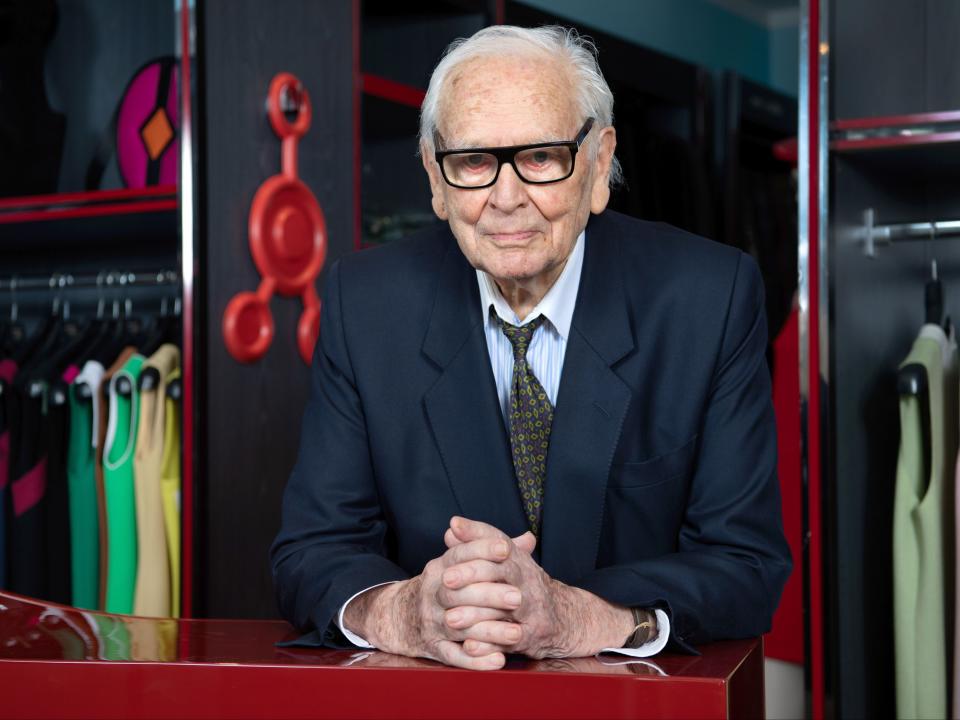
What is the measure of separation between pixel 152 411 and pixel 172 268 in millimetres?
559

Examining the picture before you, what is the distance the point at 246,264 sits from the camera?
278 cm

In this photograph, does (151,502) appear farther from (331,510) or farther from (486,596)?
(486,596)

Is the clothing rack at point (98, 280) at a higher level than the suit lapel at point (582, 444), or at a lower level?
higher

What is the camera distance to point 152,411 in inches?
110

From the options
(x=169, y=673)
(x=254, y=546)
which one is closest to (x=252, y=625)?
(x=169, y=673)

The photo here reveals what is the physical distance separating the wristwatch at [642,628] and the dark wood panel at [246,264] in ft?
4.89

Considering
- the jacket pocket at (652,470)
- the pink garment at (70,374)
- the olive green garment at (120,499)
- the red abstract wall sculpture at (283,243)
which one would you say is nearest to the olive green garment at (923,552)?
the jacket pocket at (652,470)

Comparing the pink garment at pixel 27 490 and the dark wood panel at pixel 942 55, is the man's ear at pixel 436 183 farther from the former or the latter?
the pink garment at pixel 27 490

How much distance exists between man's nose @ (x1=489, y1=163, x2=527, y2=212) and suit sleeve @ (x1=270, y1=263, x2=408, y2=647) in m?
0.33

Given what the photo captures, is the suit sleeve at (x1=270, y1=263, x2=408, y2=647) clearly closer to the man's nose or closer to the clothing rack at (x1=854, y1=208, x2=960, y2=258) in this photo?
the man's nose

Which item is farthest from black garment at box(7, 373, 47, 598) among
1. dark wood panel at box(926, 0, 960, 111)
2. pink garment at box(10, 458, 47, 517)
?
dark wood panel at box(926, 0, 960, 111)

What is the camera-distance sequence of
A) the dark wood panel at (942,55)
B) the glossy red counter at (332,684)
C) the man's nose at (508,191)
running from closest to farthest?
the glossy red counter at (332,684)
the man's nose at (508,191)
the dark wood panel at (942,55)

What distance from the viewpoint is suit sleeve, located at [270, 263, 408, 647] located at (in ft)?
4.68

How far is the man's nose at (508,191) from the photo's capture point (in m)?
1.50
